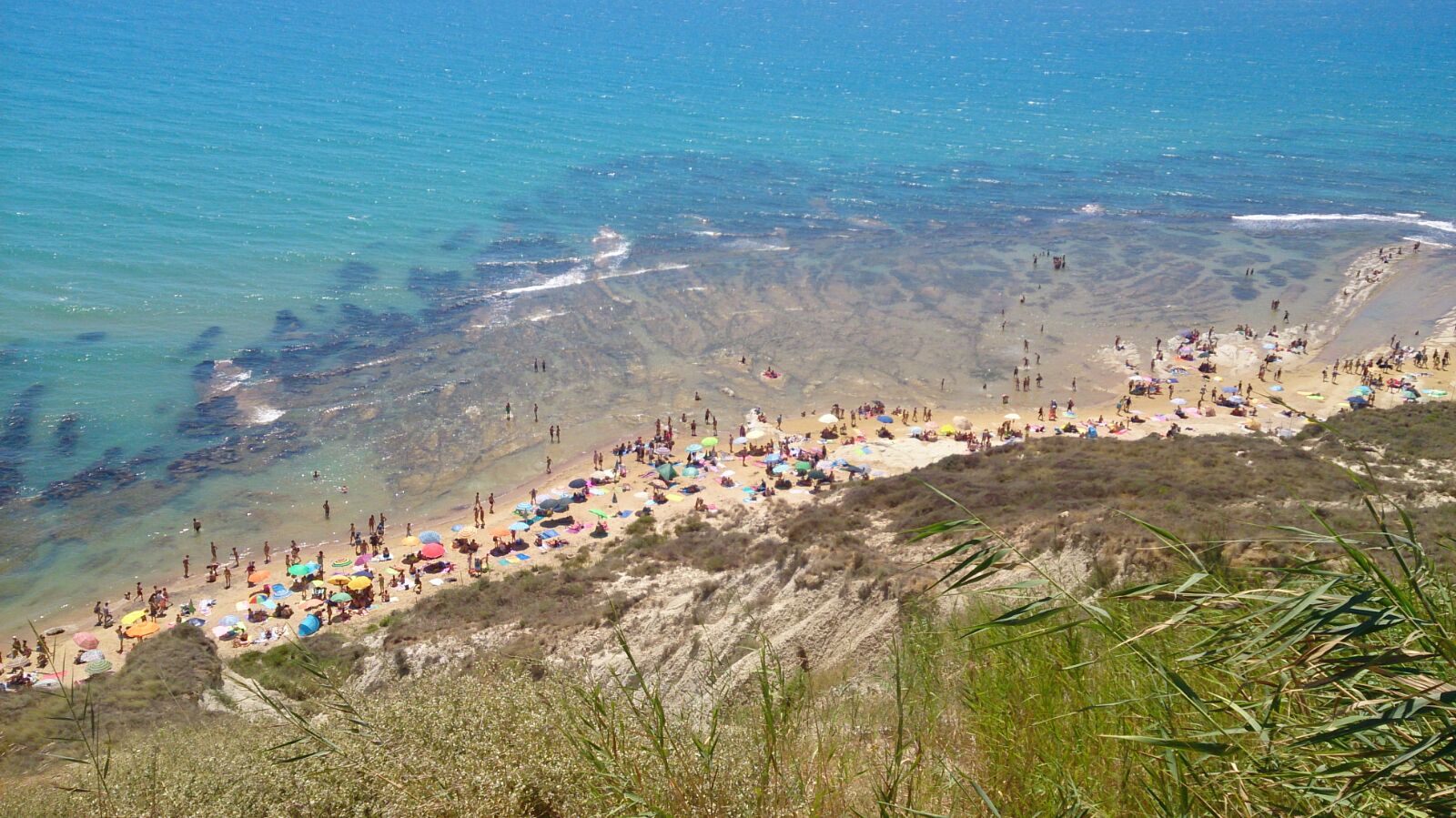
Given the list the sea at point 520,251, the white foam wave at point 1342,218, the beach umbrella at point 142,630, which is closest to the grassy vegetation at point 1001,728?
the beach umbrella at point 142,630

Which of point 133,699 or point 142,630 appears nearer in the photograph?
point 133,699

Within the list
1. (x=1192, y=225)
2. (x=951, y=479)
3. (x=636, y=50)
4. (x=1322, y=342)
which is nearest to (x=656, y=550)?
(x=951, y=479)

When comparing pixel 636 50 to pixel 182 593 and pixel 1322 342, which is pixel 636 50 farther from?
pixel 182 593

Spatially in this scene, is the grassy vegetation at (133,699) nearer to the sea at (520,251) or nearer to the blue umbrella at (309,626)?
the blue umbrella at (309,626)

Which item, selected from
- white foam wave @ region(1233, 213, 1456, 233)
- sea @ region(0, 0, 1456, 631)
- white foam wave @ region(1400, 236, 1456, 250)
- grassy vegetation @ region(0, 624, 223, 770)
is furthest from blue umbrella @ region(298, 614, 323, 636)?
white foam wave @ region(1400, 236, 1456, 250)

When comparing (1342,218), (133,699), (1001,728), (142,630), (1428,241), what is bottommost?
(142,630)

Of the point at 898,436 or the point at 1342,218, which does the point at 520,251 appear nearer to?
the point at 898,436

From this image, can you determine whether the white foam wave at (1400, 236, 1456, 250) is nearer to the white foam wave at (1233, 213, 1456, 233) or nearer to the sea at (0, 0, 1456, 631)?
the sea at (0, 0, 1456, 631)

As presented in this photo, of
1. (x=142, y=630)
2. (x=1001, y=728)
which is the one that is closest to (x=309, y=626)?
(x=142, y=630)
